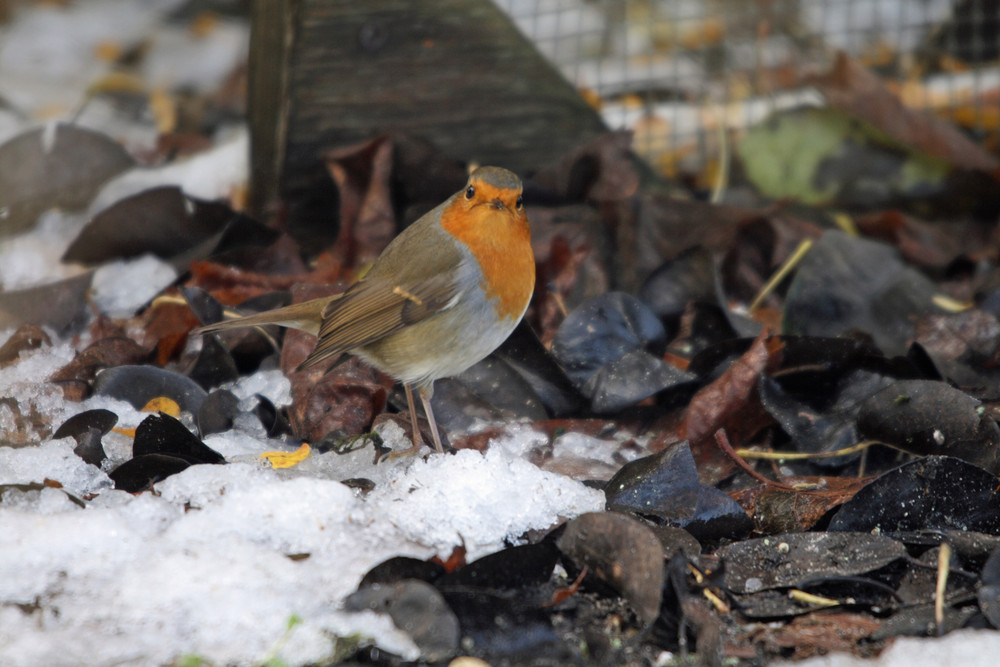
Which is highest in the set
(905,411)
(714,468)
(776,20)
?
(776,20)

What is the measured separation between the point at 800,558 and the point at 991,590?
0.37 meters

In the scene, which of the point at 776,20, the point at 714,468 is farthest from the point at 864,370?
the point at 776,20

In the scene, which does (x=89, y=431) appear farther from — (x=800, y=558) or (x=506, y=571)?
(x=800, y=558)

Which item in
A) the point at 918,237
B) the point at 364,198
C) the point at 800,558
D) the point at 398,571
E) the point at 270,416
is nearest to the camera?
the point at 398,571

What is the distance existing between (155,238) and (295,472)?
156 cm

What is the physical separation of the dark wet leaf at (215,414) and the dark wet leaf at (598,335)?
3.17 feet

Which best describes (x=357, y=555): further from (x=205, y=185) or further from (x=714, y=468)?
(x=205, y=185)

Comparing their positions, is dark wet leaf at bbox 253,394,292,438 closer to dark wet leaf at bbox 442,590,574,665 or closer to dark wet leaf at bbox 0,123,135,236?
dark wet leaf at bbox 442,590,574,665

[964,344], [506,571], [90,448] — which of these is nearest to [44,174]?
[90,448]

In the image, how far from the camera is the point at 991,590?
187cm

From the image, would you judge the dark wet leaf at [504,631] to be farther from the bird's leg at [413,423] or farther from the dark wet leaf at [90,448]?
the dark wet leaf at [90,448]

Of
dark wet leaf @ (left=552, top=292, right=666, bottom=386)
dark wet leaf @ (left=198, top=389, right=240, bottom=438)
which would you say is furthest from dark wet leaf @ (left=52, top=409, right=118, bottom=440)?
dark wet leaf @ (left=552, top=292, right=666, bottom=386)

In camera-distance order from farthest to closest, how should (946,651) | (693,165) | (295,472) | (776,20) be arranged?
(776,20), (693,165), (295,472), (946,651)

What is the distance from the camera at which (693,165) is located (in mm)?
4902
